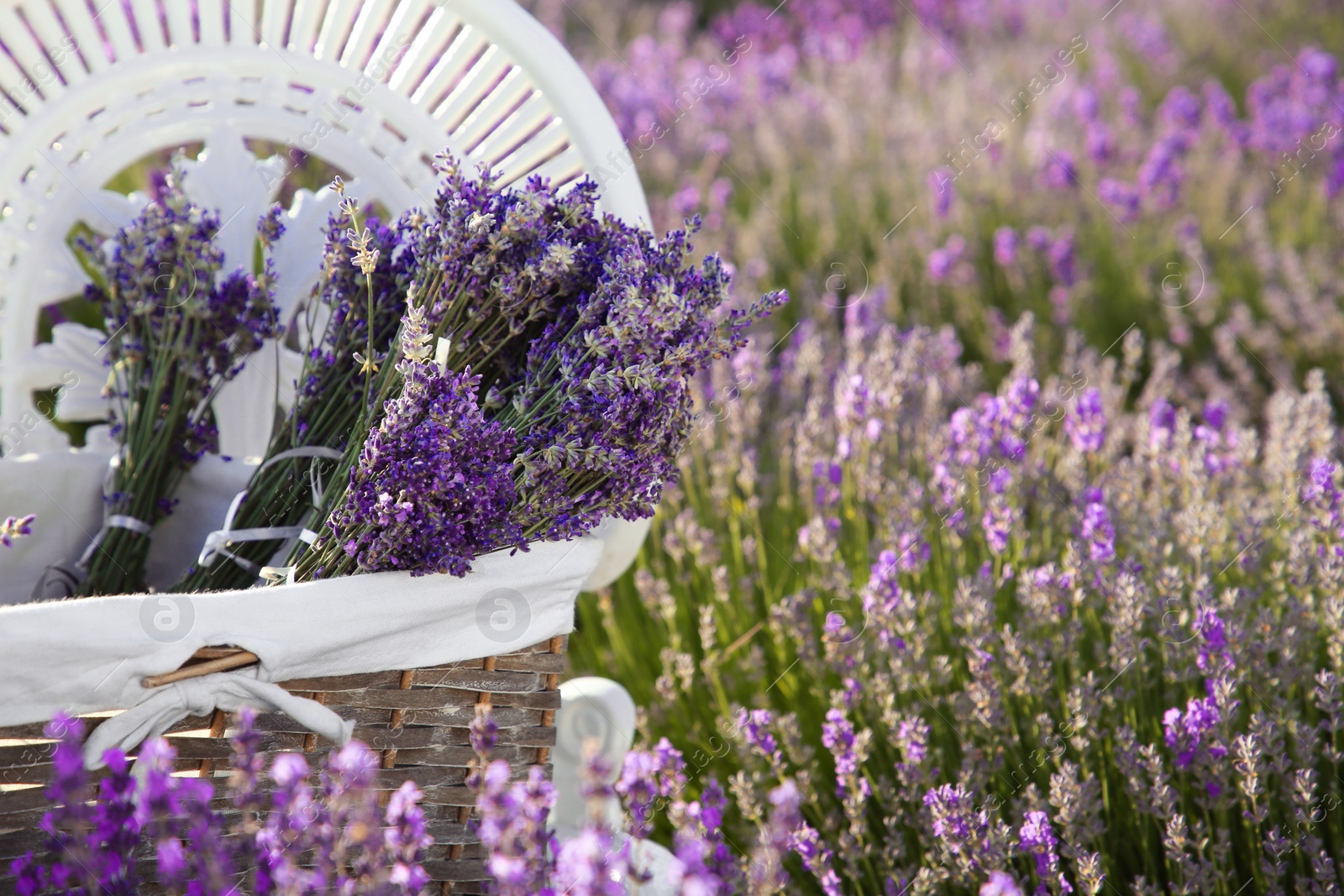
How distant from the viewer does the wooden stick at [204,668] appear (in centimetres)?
105

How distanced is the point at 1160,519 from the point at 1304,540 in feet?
0.94

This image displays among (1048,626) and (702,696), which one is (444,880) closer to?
(702,696)

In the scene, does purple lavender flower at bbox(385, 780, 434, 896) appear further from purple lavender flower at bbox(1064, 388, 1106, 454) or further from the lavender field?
purple lavender flower at bbox(1064, 388, 1106, 454)

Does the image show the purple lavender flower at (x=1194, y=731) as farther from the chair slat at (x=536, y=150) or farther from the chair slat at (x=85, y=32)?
the chair slat at (x=85, y=32)

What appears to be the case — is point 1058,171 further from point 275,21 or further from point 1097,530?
point 275,21

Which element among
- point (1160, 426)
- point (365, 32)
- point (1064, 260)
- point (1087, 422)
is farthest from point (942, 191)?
point (365, 32)

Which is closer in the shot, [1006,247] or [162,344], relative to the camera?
[162,344]

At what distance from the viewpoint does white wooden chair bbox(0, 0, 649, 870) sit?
156cm

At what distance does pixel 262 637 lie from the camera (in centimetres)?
108

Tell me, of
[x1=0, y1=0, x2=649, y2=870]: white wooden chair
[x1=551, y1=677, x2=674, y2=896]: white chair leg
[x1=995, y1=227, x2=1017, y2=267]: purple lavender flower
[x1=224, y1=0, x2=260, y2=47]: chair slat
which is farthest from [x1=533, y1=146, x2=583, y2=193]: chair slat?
[x1=995, y1=227, x2=1017, y2=267]: purple lavender flower

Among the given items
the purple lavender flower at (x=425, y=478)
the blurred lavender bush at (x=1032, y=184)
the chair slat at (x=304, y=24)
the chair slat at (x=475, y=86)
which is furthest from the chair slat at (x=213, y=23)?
the blurred lavender bush at (x=1032, y=184)

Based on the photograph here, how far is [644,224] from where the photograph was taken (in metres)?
1.46

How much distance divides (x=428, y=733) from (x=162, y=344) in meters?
0.75

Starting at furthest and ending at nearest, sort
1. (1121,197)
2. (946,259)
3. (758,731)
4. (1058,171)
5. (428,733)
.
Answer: (1058,171)
(1121,197)
(946,259)
(758,731)
(428,733)
